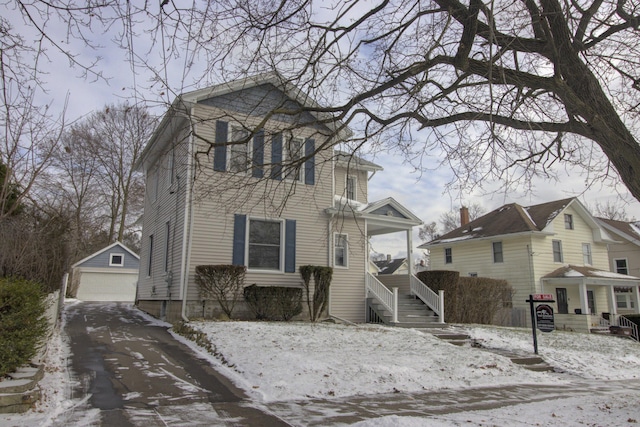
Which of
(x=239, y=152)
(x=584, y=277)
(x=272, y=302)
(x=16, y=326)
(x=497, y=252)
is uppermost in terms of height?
(x=239, y=152)

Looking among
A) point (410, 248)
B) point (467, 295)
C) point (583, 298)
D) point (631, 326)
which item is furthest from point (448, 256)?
point (410, 248)

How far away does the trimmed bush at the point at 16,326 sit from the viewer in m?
5.43

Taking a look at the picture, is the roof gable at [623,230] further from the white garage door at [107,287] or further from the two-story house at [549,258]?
the white garage door at [107,287]

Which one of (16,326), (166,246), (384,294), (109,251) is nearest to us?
(16,326)

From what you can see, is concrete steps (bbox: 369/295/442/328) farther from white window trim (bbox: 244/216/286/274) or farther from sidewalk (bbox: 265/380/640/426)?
sidewalk (bbox: 265/380/640/426)

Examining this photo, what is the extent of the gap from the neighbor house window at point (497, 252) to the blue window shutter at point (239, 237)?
16359mm

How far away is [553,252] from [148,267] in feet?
64.1

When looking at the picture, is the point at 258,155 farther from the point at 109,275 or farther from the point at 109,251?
the point at 109,275

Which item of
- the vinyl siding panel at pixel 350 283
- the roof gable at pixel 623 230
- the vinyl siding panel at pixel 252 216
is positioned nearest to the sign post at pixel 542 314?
the vinyl siding panel at pixel 350 283

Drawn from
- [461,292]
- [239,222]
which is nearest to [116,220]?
[239,222]

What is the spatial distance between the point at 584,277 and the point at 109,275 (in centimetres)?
2797

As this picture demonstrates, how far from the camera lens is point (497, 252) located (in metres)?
25.3

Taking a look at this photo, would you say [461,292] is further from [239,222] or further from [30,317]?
[30,317]

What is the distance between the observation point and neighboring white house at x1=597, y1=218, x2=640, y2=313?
26875 millimetres
